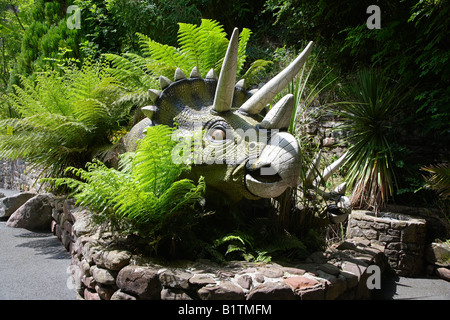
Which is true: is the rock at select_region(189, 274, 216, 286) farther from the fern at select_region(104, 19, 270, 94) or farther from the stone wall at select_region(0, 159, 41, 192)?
the stone wall at select_region(0, 159, 41, 192)

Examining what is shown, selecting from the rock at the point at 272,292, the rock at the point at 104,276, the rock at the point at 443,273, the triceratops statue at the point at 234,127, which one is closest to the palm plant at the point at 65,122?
the triceratops statue at the point at 234,127

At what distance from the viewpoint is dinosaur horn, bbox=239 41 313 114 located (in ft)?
10.2

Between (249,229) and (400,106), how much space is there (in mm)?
4038

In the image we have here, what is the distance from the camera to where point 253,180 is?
2965 millimetres

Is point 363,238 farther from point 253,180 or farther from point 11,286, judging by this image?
point 11,286

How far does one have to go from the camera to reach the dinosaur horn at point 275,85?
122 inches

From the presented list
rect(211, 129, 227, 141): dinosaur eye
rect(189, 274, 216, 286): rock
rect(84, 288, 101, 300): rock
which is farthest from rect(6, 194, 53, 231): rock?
rect(189, 274, 216, 286): rock

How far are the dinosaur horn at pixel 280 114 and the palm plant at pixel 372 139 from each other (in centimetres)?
262

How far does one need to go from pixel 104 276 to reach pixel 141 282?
0.46 metres

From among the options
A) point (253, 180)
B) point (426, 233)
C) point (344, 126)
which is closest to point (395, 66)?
point (344, 126)

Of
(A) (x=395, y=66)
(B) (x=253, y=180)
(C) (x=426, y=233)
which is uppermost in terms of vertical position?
(A) (x=395, y=66)

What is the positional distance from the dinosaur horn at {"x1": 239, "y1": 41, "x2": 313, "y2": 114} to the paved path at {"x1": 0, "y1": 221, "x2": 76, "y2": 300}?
2.50 metres

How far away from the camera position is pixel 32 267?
3.92 metres
